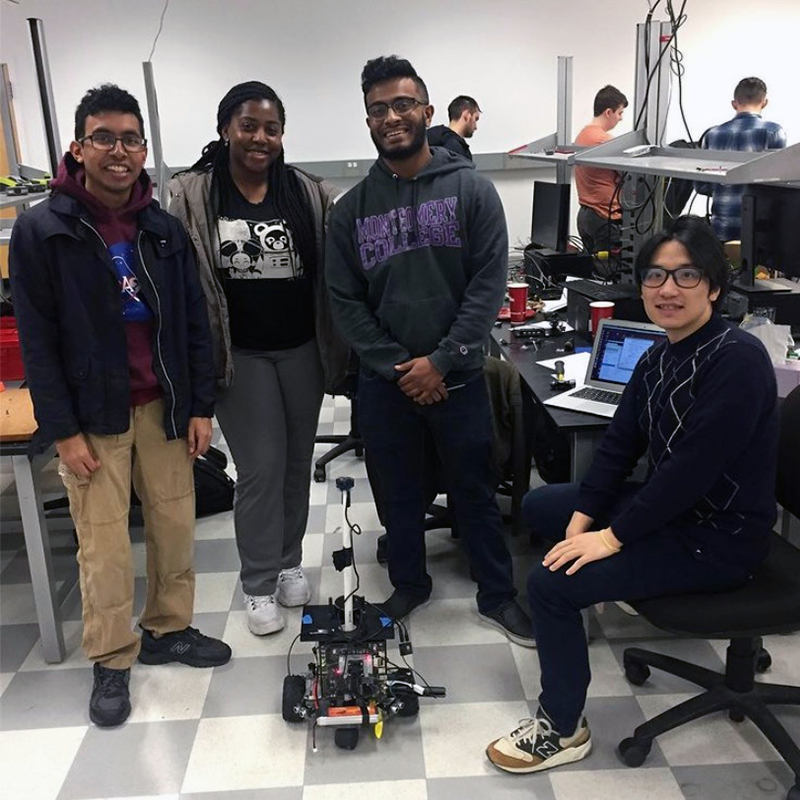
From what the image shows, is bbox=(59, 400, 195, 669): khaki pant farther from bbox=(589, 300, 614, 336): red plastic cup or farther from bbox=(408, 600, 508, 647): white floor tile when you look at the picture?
bbox=(589, 300, 614, 336): red plastic cup

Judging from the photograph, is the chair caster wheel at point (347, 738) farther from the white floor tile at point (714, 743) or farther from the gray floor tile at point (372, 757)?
the white floor tile at point (714, 743)

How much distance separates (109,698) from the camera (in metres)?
1.96

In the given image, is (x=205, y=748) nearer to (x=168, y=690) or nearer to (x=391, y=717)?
(x=168, y=690)

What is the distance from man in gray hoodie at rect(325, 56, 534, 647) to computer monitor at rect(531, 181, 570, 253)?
6.25ft

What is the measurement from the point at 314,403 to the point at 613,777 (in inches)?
48.0

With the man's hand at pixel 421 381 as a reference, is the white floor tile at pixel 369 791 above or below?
below

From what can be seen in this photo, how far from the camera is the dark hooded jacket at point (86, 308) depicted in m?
1.76

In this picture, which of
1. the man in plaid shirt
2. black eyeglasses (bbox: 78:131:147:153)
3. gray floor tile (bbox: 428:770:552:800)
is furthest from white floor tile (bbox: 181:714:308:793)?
the man in plaid shirt

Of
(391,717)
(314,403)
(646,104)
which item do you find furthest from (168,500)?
(646,104)

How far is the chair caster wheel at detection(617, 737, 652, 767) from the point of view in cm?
172

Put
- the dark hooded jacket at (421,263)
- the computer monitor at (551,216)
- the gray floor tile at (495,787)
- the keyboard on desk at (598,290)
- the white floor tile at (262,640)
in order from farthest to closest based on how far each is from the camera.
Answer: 1. the computer monitor at (551,216)
2. the keyboard on desk at (598,290)
3. the white floor tile at (262,640)
4. the dark hooded jacket at (421,263)
5. the gray floor tile at (495,787)

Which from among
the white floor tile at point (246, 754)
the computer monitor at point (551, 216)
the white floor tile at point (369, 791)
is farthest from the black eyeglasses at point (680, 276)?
the computer monitor at point (551, 216)

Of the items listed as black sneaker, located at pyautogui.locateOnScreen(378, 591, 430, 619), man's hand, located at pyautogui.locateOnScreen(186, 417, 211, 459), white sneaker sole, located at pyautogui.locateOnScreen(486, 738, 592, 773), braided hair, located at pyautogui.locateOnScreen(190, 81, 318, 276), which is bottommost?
white sneaker sole, located at pyautogui.locateOnScreen(486, 738, 592, 773)

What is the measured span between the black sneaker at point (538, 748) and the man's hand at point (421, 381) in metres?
0.80
